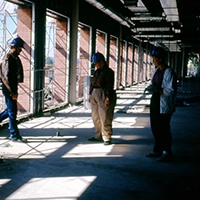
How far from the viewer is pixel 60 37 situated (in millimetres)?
8172

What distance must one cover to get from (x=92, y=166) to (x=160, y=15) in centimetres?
819

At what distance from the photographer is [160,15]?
10359 millimetres

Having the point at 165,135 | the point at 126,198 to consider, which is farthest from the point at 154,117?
the point at 126,198

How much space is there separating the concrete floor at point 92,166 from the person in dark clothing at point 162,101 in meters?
0.25

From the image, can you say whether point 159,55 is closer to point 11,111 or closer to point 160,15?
point 11,111

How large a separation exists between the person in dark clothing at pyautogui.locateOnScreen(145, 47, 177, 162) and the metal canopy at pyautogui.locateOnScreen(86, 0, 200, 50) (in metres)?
3.92

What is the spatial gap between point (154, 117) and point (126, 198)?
1.38m

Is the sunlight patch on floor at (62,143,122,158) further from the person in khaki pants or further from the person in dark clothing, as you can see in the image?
the person in dark clothing

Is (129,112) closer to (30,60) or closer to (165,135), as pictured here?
(30,60)

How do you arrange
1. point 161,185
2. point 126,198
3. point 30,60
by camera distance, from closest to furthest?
point 126,198
point 161,185
point 30,60

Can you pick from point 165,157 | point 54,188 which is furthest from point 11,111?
point 165,157

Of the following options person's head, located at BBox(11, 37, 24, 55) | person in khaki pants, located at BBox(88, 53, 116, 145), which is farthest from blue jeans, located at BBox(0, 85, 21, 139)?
person in khaki pants, located at BBox(88, 53, 116, 145)

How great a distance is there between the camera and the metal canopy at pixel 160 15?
7.71m

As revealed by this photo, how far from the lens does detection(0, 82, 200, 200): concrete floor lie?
271cm
